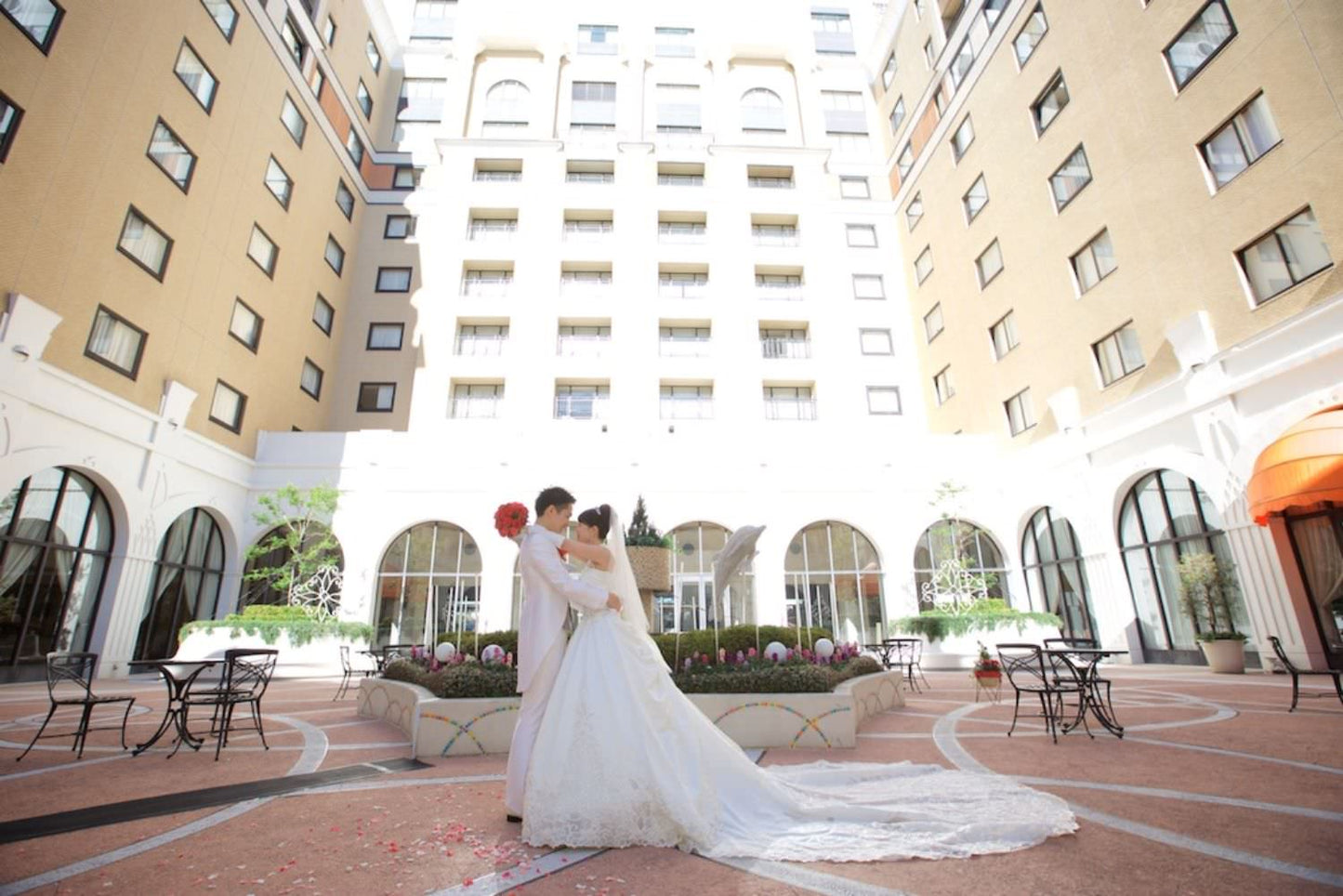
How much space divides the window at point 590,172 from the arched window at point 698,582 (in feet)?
53.3

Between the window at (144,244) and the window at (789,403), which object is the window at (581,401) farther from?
the window at (144,244)

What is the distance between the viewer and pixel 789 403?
79.5ft

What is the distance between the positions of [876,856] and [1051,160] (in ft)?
67.2

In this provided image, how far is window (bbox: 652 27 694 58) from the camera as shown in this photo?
1185 inches

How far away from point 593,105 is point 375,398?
16.8 metres

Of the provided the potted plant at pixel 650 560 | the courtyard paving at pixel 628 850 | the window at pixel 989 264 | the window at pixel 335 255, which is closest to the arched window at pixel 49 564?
the courtyard paving at pixel 628 850

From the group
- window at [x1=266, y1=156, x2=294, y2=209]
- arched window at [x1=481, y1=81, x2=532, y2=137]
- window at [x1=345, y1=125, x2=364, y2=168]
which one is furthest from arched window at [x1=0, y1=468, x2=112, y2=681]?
arched window at [x1=481, y1=81, x2=532, y2=137]

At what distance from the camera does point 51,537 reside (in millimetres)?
13008

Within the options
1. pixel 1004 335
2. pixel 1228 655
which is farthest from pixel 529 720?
pixel 1004 335

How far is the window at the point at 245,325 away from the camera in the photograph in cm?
1845

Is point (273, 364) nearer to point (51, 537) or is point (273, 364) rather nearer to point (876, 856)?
point (51, 537)

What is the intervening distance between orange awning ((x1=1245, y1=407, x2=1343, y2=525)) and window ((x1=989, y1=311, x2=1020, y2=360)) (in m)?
9.64

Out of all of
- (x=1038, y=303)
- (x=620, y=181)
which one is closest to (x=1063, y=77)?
(x=1038, y=303)

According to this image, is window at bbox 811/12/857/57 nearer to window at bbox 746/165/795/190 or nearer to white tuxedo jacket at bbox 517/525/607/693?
window at bbox 746/165/795/190
